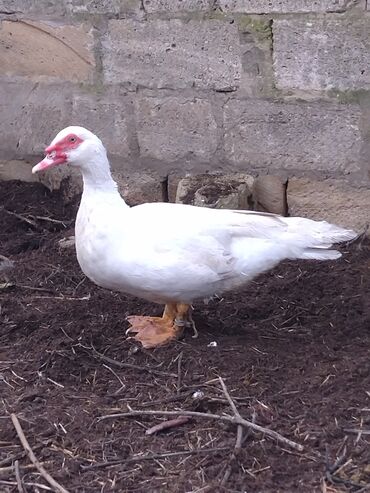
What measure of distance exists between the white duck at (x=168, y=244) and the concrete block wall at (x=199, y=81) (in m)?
1.01

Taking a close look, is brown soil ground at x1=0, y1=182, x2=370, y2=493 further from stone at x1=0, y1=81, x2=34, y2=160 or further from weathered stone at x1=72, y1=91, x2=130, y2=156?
stone at x1=0, y1=81, x2=34, y2=160

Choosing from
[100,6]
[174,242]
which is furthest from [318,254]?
[100,6]

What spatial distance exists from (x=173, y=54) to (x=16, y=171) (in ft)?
4.16

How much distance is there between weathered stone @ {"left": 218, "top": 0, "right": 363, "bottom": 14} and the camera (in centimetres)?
444

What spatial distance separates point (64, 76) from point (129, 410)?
2.43m

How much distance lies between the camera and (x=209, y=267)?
11.8ft

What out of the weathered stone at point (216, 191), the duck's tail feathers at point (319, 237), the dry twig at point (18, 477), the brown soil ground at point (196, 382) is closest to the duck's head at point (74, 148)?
the brown soil ground at point (196, 382)

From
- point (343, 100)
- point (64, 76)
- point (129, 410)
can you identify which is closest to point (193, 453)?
point (129, 410)

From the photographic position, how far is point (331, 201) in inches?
187

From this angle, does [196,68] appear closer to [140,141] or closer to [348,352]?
[140,141]

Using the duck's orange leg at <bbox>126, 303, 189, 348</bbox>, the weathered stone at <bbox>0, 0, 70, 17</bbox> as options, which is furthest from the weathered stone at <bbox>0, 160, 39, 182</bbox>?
the duck's orange leg at <bbox>126, 303, 189, 348</bbox>

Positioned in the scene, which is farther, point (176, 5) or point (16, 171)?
point (16, 171)

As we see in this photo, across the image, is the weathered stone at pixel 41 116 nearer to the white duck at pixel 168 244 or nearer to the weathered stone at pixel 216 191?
the weathered stone at pixel 216 191

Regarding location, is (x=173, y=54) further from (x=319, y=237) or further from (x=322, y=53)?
(x=319, y=237)
